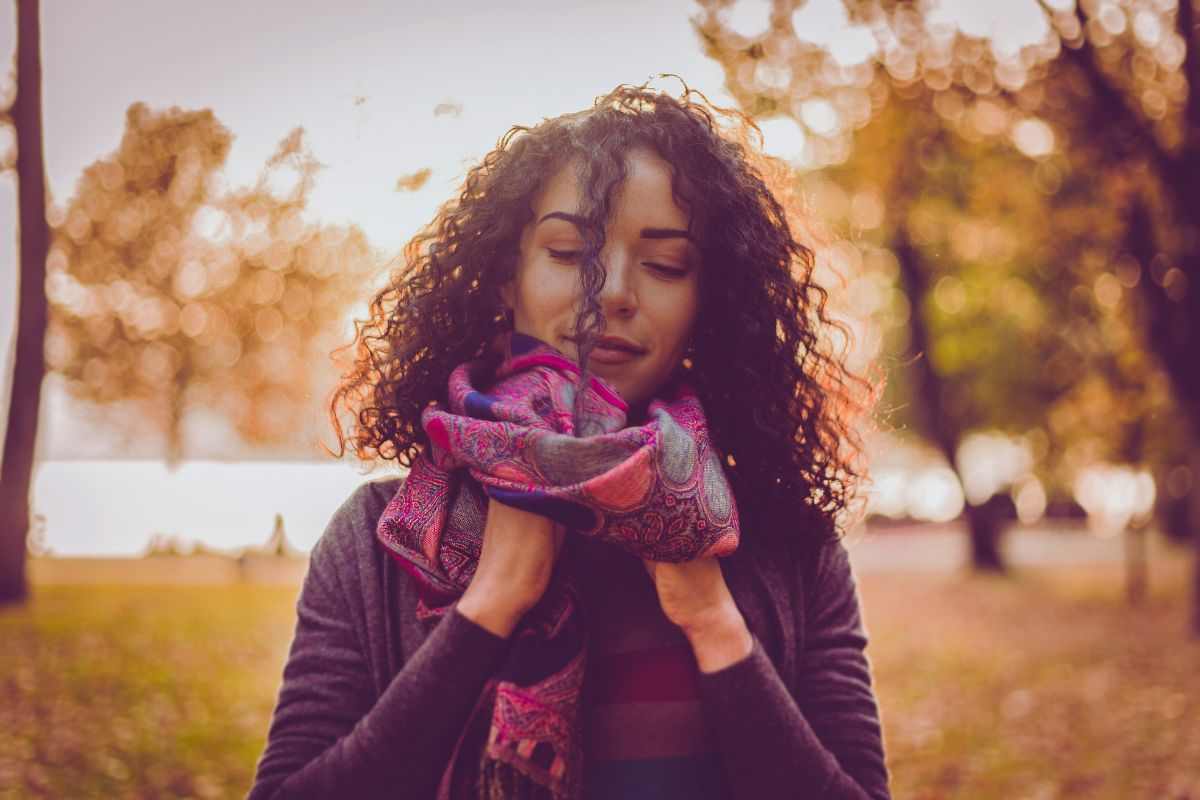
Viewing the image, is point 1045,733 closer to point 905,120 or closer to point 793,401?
point 905,120

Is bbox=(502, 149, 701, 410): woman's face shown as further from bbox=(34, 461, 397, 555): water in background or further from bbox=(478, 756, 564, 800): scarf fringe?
bbox=(34, 461, 397, 555): water in background

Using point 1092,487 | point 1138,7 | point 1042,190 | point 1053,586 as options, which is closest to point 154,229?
point 1138,7

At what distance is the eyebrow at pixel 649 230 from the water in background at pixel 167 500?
5.33m

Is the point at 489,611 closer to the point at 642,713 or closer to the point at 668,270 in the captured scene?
the point at 642,713

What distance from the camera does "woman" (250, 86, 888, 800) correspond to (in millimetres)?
1630

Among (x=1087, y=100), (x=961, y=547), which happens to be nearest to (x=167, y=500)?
(x=1087, y=100)

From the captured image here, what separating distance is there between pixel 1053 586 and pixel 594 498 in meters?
19.9

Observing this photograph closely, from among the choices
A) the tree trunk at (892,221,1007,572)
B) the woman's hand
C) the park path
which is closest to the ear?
the woman's hand

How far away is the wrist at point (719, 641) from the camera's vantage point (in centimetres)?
168

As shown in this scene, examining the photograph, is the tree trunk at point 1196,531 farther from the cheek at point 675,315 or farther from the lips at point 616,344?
the lips at point 616,344

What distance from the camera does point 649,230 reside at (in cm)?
180

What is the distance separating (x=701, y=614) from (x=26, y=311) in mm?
7147

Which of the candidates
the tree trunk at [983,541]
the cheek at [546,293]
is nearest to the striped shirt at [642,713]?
the cheek at [546,293]

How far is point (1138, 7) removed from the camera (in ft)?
27.1
